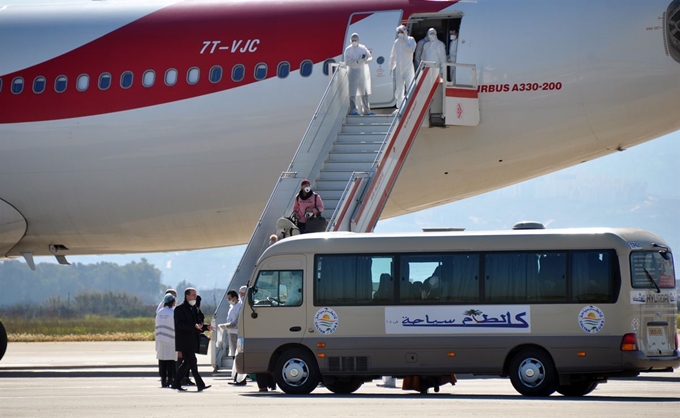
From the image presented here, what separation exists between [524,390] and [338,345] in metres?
2.92

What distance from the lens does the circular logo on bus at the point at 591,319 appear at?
1947cm

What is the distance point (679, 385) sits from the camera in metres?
22.4

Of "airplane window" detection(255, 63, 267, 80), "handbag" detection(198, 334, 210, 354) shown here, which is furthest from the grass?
"handbag" detection(198, 334, 210, 354)

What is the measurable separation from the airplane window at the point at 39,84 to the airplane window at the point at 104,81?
4.22 ft

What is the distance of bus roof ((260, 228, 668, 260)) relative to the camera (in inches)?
784

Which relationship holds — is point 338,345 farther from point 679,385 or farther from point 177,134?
point 177,134

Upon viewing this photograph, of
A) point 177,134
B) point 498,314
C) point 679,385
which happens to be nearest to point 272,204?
point 177,134


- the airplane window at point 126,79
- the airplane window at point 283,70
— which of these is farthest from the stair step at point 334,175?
the airplane window at point 126,79

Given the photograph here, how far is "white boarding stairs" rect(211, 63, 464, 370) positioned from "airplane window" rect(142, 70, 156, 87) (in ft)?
14.0

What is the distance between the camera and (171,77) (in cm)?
2733

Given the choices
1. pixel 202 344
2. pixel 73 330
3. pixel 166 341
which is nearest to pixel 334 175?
pixel 202 344

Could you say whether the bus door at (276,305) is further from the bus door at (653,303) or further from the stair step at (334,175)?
the bus door at (653,303)

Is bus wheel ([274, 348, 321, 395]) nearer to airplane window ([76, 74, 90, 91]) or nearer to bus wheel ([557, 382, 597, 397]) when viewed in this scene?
bus wheel ([557, 382, 597, 397])

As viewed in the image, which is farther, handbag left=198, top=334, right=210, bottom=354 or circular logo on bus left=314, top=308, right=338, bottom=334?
handbag left=198, top=334, right=210, bottom=354
